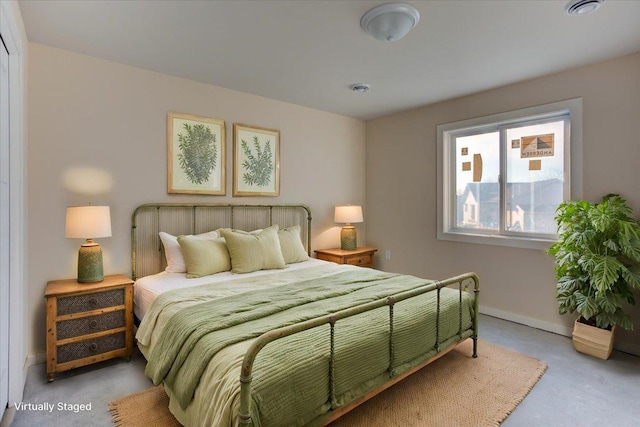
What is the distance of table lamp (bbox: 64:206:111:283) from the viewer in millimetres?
2494

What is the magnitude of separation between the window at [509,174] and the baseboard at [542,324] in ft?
2.47

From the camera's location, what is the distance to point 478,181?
3912mm

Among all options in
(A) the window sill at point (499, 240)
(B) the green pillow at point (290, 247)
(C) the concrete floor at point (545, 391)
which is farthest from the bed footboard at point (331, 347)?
(B) the green pillow at point (290, 247)

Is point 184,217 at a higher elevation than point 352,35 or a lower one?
lower

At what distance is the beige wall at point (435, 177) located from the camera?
2826mm

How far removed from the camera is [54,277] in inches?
105

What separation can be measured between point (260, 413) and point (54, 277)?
91.9 inches

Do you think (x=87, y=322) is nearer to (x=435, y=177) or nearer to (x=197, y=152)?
(x=197, y=152)

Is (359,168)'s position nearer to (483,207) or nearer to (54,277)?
(483,207)

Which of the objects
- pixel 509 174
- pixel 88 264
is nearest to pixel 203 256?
pixel 88 264

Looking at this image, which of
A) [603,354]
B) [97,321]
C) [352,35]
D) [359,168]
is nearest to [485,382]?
[603,354]

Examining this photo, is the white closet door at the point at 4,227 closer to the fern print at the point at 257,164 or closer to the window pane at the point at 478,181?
the fern print at the point at 257,164

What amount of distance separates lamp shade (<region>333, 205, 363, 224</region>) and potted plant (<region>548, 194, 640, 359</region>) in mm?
2200

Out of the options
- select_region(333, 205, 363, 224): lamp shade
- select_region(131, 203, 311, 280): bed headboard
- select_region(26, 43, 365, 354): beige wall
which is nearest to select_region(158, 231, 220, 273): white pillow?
select_region(131, 203, 311, 280): bed headboard
